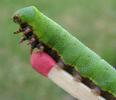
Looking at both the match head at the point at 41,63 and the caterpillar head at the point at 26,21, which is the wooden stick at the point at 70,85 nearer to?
the match head at the point at 41,63

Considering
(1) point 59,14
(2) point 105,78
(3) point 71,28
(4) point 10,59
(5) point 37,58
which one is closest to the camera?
(5) point 37,58

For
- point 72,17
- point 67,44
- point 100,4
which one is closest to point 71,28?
point 72,17

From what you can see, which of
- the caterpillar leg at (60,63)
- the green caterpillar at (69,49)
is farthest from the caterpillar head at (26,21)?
the caterpillar leg at (60,63)

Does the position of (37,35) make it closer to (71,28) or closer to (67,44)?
(67,44)

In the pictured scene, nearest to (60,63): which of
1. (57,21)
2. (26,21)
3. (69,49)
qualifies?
(69,49)

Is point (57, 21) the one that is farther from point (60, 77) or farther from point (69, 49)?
point (60, 77)

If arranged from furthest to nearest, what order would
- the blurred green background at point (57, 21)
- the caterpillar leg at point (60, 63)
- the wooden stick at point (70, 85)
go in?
the blurred green background at point (57, 21) < the caterpillar leg at point (60, 63) < the wooden stick at point (70, 85)
